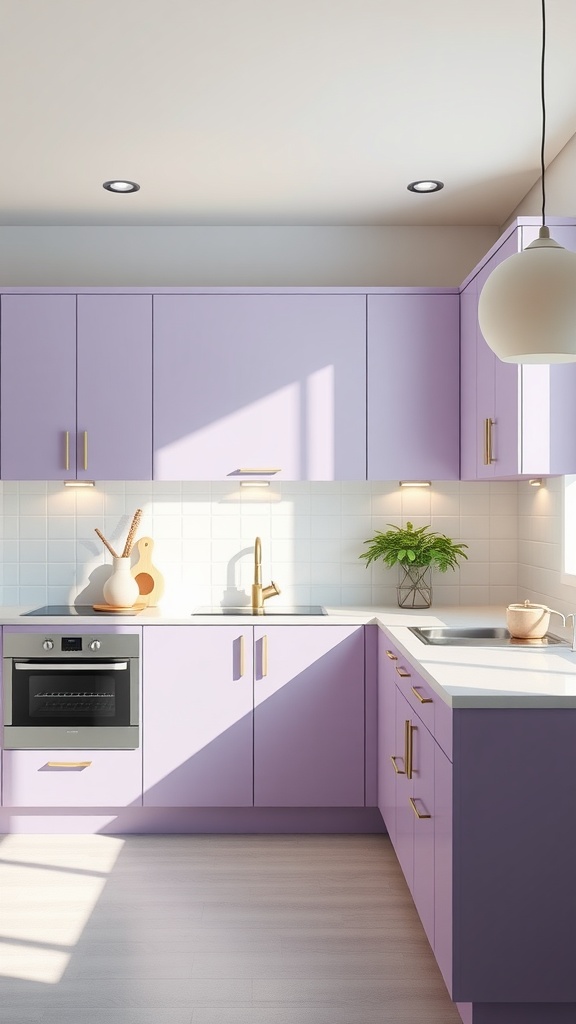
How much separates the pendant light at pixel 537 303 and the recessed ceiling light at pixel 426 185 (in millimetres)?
1938

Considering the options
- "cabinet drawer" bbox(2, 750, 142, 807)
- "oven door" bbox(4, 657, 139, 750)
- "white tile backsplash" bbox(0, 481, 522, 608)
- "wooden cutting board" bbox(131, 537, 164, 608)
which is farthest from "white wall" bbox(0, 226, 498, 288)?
"cabinet drawer" bbox(2, 750, 142, 807)

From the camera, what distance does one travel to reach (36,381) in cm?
381

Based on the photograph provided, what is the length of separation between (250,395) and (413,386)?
27.8 inches

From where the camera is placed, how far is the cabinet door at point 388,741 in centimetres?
313

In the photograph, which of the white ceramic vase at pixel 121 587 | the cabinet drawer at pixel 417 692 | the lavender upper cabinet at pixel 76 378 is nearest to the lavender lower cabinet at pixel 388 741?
the cabinet drawer at pixel 417 692

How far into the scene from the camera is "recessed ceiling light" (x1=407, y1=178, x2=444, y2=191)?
11.8 feet

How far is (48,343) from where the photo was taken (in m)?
3.81

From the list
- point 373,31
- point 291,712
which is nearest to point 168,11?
point 373,31

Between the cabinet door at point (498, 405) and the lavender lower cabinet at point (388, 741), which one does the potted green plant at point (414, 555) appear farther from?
the cabinet door at point (498, 405)

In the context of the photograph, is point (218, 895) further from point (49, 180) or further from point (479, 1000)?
point (49, 180)

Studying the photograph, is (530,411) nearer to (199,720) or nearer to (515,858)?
(515,858)

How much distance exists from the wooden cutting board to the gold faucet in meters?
0.45

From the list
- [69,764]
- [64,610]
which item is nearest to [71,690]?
[69,764]

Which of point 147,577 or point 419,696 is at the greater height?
point 147,577
